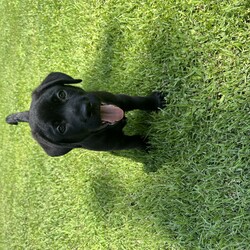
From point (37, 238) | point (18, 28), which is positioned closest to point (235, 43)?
point (37, 238)

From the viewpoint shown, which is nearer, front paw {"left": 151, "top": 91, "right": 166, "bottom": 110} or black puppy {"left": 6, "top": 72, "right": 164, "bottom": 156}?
black puppy {"left": 6, "top": 72, "right": 164, "bottom": 156}

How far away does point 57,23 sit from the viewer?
5.32 meters

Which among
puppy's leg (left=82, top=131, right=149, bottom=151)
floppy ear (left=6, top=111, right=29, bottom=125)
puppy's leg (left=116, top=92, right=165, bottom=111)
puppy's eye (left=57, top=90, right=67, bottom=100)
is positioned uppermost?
puppy's eye (left=57, top=90, right=67, bottom=100)

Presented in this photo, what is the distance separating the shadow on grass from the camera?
10.3 feet

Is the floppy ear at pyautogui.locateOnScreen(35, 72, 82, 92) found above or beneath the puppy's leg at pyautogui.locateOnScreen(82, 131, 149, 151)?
above

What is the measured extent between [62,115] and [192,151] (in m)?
1.19

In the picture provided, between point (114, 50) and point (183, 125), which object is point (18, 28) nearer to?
point (114, 50)

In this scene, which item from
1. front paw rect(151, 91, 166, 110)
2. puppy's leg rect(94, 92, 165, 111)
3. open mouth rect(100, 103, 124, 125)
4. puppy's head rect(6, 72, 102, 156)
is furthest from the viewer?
front paw rect(151, 91, 166, 110)

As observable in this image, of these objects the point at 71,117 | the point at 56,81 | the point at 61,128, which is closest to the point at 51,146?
the point at 61,128

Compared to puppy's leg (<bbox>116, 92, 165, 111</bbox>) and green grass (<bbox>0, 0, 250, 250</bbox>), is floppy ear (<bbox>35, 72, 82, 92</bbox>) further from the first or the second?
green grass (<bbox>0, 0, 250, 250</bbox>)

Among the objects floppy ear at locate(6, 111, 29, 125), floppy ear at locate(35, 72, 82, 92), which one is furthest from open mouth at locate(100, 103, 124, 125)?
floppy ear at locate(6, 111, 29, 125)

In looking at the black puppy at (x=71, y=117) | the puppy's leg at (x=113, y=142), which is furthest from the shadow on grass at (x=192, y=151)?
the black puppy at (x=71, y=117)

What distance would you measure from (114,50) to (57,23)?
1.40 meters

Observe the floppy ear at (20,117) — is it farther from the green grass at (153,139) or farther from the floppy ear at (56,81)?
the green grass at (153,139)
